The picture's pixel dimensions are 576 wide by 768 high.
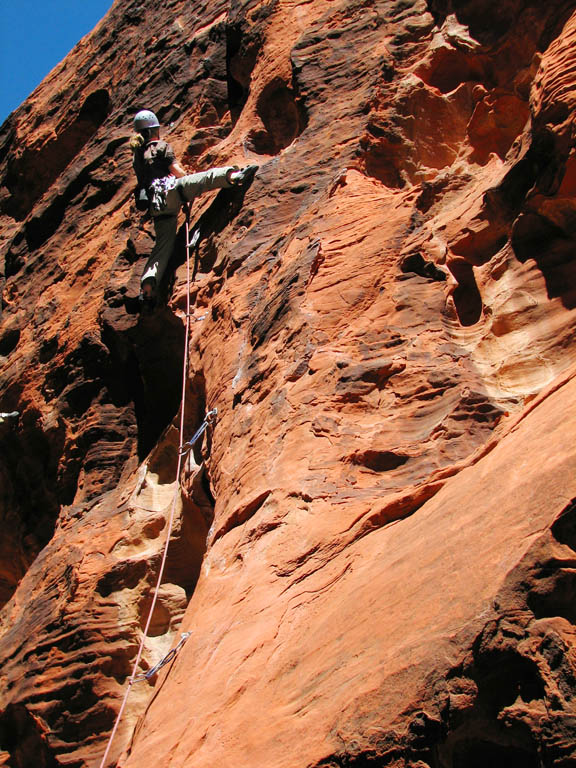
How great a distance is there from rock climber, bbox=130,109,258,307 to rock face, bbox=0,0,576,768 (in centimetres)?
17

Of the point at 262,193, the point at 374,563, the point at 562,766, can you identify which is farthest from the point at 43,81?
the point at 562,766

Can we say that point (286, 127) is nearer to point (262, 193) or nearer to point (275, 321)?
point (262, 193)

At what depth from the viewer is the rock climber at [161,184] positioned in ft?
22.9

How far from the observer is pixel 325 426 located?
4.13 metres

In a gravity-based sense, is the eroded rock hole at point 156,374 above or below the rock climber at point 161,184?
below

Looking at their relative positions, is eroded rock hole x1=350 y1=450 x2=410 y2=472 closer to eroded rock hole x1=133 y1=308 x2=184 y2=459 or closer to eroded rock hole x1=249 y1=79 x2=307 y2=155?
eroded rock hole x1=133 y1=308 x2=184 y2=459

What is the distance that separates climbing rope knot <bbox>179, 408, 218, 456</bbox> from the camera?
17.7ft

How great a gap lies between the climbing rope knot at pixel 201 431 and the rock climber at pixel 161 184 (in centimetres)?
188

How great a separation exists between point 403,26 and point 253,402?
353 cm

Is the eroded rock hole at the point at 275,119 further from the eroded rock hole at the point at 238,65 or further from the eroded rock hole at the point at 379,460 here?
the eroded rock hole at the point at 379,460

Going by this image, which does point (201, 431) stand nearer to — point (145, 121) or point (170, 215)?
point (170, 215)

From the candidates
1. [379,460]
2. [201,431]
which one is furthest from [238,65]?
[379,460]

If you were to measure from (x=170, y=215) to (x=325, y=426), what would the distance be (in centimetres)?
411

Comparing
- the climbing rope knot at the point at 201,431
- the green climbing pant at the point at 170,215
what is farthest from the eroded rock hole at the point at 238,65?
the climbing rope knot at the point at 201,431
